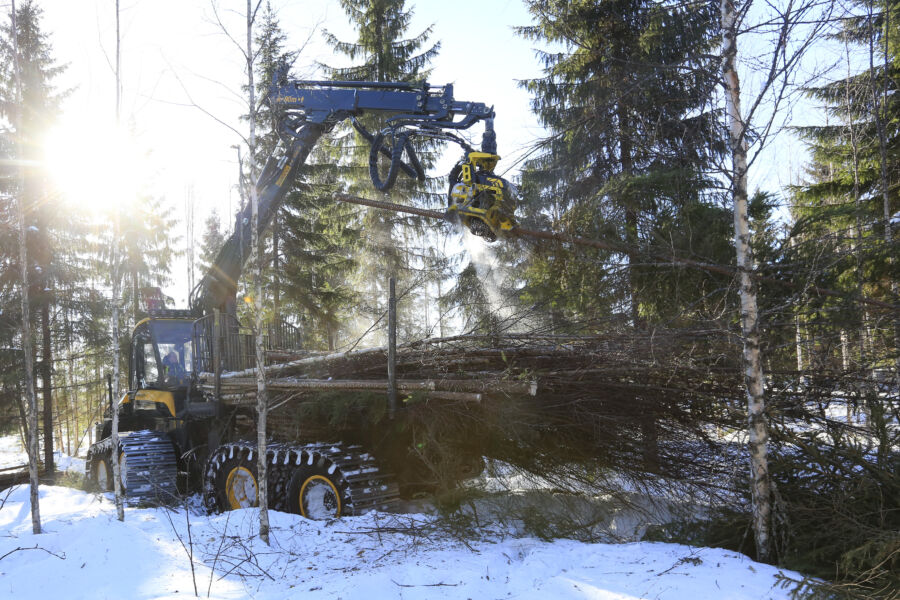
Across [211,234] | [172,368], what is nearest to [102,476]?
[172,368]

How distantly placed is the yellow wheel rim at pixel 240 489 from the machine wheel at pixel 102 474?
3.57m

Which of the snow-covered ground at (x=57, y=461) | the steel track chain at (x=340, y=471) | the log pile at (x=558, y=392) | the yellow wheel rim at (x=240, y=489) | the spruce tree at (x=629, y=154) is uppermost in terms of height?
the spruce tree at (x=629, y=154)

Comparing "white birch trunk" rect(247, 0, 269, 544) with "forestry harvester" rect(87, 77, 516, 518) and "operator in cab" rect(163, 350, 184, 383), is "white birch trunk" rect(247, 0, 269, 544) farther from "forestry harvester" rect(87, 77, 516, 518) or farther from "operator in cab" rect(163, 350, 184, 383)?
"operator in cab" rect(163, 350, 184, 383)

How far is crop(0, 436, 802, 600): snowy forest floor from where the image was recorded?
14.5ft

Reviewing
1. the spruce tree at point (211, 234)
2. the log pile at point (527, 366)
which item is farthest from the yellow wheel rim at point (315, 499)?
the spruce tree at point (211, 234)

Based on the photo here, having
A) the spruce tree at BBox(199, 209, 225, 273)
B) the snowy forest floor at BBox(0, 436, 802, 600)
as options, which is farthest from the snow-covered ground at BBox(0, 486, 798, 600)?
the spruce tree at BBox(199, 209, 225, 273)

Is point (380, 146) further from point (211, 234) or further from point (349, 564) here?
point (211, 234)

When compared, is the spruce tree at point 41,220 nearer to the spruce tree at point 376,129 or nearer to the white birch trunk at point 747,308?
the spruce tree at point 376,129

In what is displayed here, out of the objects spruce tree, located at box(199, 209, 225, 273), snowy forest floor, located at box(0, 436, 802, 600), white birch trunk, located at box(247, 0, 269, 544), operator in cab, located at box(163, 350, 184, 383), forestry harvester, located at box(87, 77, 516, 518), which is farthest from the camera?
spruce tree, located at box(199, 209, 225, 273)

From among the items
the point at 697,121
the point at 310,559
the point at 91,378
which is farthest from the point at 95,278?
the point at 697,121

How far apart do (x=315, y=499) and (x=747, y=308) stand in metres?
5.22

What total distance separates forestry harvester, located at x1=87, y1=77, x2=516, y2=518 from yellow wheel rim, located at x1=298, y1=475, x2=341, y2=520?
1cm

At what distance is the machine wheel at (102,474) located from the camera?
10.8 meters

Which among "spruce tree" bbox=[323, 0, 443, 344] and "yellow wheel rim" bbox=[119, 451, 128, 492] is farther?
"spruce tree" bbox=[323, 0, 443, 344]
